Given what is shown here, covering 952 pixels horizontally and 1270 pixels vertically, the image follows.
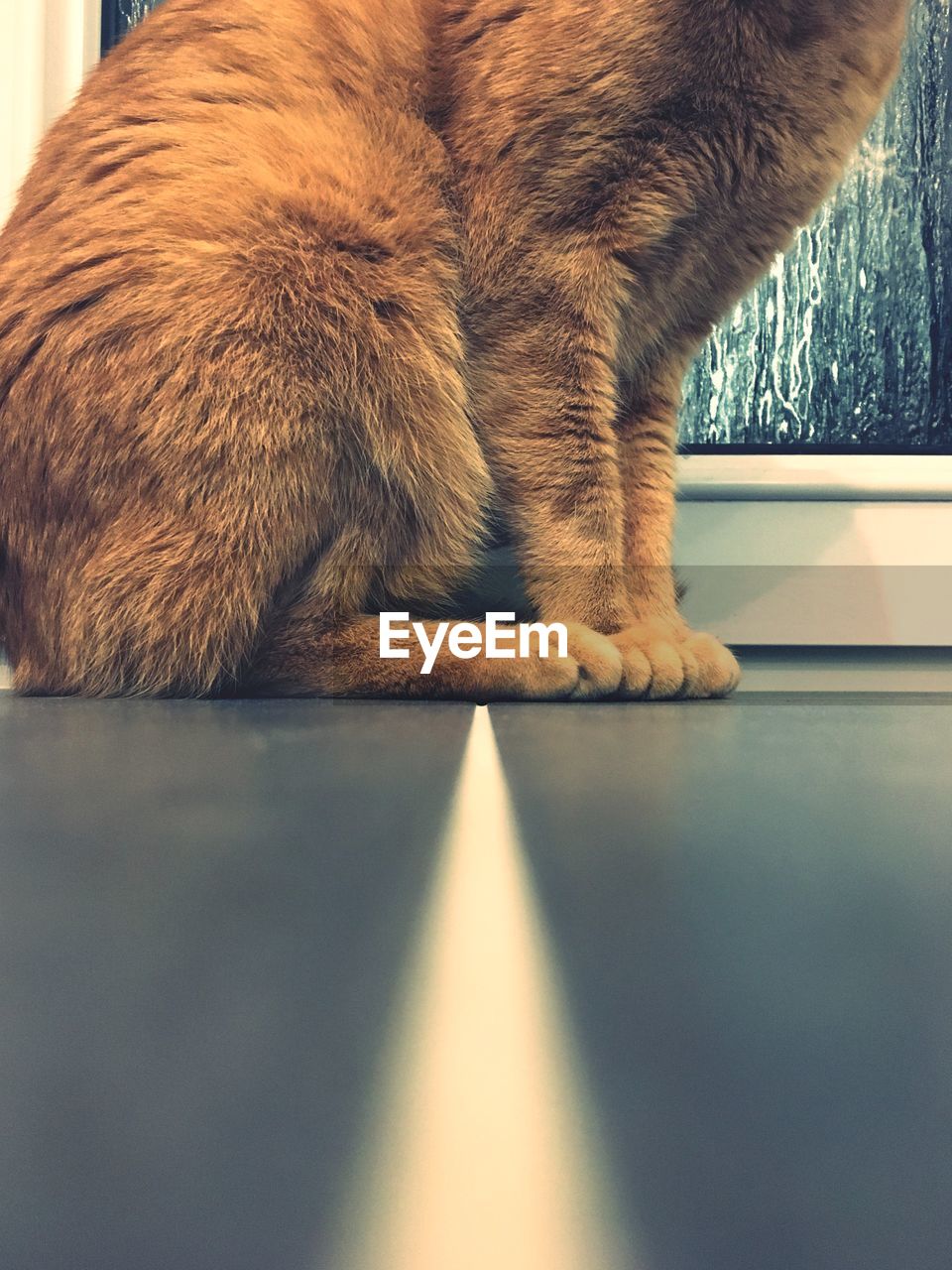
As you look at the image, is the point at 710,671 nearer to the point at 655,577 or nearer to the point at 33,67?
the point at 655,577

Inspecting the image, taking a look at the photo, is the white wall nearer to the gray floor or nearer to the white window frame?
the white window frame

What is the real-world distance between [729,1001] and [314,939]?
14 centimetres

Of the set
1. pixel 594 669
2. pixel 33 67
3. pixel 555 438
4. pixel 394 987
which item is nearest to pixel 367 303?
pixel 555 438

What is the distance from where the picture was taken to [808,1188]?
8.9 inches

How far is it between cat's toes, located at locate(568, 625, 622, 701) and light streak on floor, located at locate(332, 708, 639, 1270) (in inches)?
21.4

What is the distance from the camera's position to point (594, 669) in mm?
909

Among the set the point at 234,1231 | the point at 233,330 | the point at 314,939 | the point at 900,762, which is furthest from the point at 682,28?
the point at 234,1231

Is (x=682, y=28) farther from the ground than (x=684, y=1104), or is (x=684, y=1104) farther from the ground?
(x=682, y=28)

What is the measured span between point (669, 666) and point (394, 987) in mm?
654

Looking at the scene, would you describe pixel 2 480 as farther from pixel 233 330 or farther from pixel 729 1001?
pixel 729 1001

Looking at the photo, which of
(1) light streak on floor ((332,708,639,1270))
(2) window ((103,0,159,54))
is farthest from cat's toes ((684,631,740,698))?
(2) window ((103,0,159,54))

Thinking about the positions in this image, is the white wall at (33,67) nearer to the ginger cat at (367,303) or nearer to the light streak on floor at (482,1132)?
the ginger cat at (367,303)

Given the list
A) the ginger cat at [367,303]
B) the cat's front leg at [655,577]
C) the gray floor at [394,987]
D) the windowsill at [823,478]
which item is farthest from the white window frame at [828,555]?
the gray floor at [394,987]

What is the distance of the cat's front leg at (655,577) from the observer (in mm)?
941
